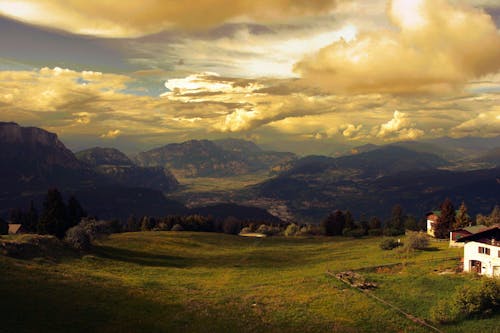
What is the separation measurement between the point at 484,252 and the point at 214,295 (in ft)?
140

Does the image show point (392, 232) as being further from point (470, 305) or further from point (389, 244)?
point (470, 305)

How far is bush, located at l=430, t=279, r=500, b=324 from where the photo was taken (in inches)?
1714

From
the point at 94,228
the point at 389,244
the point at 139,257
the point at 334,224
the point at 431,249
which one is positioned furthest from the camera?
the point at 334,224

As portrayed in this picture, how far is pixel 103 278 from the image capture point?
5653cm

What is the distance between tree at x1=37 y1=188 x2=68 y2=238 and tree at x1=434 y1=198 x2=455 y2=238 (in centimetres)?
10600

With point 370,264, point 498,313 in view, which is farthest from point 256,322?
point 370,264

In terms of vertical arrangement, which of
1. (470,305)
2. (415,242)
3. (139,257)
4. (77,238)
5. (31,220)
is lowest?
(31,220)

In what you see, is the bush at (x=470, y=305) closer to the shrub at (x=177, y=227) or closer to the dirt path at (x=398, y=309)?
the dirt path at (x=398, y=309)

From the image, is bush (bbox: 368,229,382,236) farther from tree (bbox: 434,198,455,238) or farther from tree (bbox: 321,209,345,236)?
tree (bbox: 434,198,455,238)

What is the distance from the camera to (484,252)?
58.4m

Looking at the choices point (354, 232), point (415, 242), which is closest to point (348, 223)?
point (354, 232)

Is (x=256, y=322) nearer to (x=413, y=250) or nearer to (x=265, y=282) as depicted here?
(x=265, y=282)

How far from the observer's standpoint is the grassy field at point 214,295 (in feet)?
133

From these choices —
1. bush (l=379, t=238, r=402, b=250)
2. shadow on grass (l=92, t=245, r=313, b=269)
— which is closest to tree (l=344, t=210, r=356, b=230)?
bush (l=379, t=238, r=402, b=250)
